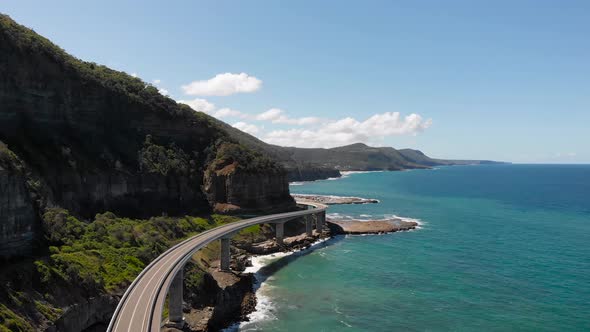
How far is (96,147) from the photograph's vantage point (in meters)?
92.2

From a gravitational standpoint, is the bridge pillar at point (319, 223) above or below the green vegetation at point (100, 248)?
below

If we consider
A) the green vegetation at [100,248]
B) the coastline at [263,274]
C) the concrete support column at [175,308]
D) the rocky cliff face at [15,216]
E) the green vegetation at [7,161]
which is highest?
the green vegetation at [7,161]

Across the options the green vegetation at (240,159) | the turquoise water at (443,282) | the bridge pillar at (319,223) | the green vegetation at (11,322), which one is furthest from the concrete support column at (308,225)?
the green vegetation at (11,322)

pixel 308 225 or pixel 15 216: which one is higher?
pixel 15 216

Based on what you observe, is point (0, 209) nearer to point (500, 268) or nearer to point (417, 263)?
point (417, 263)

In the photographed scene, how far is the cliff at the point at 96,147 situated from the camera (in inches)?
2815

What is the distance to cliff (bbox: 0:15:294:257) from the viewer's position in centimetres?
7150

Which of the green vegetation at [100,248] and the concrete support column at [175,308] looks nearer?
the green vegetation at [100,248]

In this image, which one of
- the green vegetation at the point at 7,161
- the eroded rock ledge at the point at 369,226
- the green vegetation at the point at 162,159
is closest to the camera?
the green vegetation at the point at 7,161

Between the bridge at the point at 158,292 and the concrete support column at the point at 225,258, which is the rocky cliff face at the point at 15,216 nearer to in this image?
the bridge at the point at 158,292

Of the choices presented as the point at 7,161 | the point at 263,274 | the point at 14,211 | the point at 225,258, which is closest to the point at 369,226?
the point at 263,274

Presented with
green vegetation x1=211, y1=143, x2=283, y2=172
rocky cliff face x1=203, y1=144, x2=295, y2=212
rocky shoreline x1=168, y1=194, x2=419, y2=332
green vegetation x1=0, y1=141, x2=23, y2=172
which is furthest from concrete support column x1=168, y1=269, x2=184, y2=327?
green vegetation x1=211, y1=143, x2=283, y2=172

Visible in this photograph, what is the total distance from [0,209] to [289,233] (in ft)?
234

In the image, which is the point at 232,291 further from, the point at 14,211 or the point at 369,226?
the point at 369,226
